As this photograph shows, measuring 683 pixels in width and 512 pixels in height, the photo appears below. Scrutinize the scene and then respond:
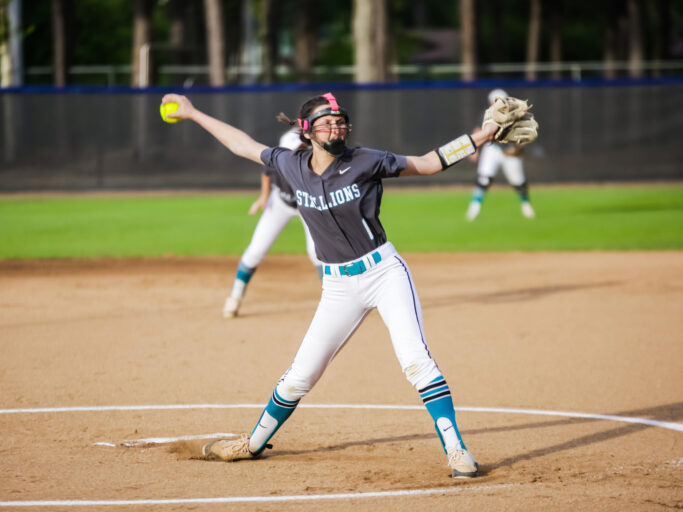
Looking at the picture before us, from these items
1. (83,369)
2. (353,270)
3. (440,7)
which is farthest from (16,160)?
(440,7)

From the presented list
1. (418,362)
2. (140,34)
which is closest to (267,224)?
(418,362)

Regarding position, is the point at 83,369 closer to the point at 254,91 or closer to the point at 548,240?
the point at 548,240

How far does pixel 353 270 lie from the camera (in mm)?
5539

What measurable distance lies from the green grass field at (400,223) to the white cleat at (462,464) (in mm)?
10770

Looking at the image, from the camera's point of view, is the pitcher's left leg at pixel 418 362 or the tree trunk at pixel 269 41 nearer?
the pitcher's left leg at pixel 418 362

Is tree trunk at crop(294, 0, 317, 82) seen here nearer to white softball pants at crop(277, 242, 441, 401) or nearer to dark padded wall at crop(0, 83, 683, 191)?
dark padded wall at crop(0, 83, 683, 191)

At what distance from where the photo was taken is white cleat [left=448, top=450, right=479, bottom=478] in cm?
534

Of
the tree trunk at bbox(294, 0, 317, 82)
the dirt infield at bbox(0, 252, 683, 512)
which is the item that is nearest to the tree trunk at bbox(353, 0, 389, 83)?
the dirt infield at bbox(0, 252, 683, 512)

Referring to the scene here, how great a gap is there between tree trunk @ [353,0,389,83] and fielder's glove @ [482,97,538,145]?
22.9 meters

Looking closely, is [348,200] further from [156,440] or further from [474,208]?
[474,208]

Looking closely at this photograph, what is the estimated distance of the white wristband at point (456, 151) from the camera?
5547 millimetres

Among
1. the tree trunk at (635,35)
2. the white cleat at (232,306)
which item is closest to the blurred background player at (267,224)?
the white cleat at (232,306)

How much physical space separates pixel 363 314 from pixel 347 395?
196 cm

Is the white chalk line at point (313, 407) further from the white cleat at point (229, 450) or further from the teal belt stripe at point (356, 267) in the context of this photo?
the teal belt stripe at point (356, 267)
